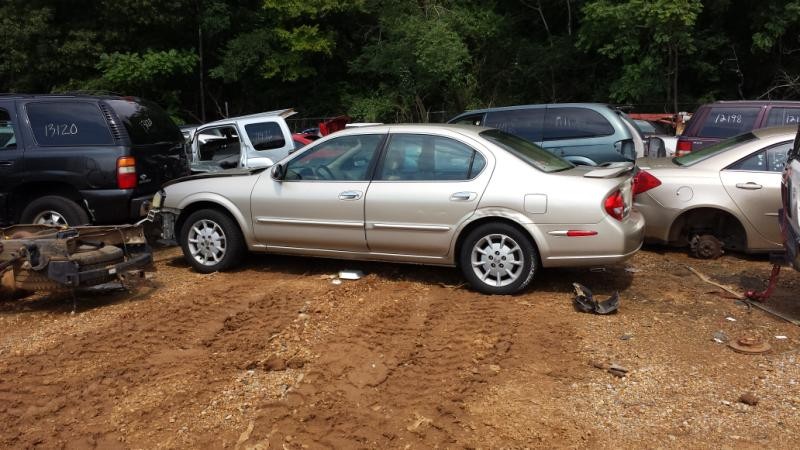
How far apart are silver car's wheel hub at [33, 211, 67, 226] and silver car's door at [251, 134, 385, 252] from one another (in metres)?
2.44

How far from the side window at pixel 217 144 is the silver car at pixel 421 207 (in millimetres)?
4733

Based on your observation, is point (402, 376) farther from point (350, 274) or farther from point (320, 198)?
point (320, 198)

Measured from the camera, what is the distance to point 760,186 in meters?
6.95

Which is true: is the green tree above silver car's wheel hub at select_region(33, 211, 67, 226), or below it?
above

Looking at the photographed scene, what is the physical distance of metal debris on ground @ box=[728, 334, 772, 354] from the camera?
15.6 ft

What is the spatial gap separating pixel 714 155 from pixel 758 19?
1450cm

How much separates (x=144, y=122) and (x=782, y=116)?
8482 mm

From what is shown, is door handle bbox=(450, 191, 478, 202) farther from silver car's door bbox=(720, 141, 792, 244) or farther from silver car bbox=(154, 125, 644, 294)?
silver car's door bbox=(720, 141, 792, 244)

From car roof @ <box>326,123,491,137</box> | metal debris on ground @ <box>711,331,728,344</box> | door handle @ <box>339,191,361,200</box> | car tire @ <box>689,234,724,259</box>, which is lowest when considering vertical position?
metal debris on ground @ <box>711,331,728,344</box>

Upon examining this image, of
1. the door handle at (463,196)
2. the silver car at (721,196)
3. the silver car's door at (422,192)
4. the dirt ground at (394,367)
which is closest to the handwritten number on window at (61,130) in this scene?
the dirt ground at (394,367)

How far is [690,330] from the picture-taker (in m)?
5.20

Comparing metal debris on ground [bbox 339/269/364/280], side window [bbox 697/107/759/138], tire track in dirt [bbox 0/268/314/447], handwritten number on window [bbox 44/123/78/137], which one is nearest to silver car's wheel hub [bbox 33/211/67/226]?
handwritten number on window [bbox 44/123/78/137]

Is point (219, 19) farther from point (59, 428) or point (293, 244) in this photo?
point (59, 428)

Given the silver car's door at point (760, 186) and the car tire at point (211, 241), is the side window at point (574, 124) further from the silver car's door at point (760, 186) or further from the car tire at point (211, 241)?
the car tire at point (211, 241)
